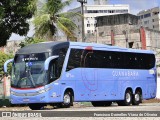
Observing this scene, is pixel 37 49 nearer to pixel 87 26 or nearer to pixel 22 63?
pixel 22 63

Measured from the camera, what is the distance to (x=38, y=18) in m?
38.2

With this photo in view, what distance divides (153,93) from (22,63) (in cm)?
1098

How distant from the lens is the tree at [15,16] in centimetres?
2525

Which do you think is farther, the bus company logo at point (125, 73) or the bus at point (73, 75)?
the bus company logo at point (125, 73)

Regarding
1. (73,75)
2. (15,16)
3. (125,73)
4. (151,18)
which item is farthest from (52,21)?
(151,18)

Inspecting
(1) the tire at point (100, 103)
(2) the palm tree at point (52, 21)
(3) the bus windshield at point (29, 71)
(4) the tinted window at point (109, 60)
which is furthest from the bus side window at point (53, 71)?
(2) the palm tree at point (52, 21)

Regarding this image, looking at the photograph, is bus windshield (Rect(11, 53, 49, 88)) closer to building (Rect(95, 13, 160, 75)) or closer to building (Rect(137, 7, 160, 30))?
building (Rect(95, 13, 160, 75))

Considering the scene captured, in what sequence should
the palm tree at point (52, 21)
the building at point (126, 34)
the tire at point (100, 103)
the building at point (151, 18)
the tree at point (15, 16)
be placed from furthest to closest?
the building at point (151, 18) < the building at point (126, 34) < the palm tree at point (52, 21) < the tire at point (100, 103) < the tree at point (15, 16)

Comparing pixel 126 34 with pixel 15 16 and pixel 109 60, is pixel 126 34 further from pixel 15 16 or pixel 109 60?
pixel 15 16

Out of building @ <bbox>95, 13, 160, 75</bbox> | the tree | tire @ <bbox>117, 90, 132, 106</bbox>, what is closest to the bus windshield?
the tree

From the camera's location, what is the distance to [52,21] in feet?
128

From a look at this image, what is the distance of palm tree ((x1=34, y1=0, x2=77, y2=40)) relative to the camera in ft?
125

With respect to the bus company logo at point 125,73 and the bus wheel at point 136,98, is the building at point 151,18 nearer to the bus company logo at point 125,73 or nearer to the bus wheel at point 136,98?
the bus wheel at point 136,98

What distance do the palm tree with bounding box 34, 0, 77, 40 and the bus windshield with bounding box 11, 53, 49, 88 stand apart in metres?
15.4
